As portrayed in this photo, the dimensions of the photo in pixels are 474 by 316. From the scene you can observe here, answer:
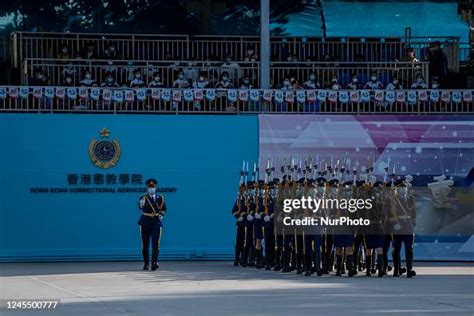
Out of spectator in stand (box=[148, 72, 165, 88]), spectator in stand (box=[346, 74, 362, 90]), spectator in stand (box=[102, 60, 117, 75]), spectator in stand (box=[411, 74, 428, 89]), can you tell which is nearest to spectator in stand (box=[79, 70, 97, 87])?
spectator in stand (box=[102, 60, 117, 75])

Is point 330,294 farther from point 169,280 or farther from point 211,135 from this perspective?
point 211,135

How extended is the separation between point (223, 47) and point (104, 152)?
6635 mm

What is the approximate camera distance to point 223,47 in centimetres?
3406

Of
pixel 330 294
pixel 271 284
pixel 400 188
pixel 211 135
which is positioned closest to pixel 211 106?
pixel 211 135

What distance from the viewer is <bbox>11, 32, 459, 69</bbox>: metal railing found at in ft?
108

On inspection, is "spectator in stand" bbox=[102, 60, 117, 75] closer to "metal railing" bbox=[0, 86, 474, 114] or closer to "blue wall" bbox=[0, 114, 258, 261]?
"metal railing" bbox=[0, 86, 474, 114]

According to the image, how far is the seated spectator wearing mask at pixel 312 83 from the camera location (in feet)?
102

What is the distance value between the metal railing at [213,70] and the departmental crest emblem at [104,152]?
8.73 ft

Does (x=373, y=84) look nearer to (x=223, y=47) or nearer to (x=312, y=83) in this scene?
(x=312, y=83)

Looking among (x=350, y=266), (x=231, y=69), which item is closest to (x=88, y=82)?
(x=231, y=69)

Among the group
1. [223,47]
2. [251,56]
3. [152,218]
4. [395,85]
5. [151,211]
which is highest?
[223,47]

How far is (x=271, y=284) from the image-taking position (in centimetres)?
2016

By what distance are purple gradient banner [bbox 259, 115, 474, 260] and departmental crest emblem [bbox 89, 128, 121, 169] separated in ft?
10.7

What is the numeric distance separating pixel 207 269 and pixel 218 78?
302 inches
